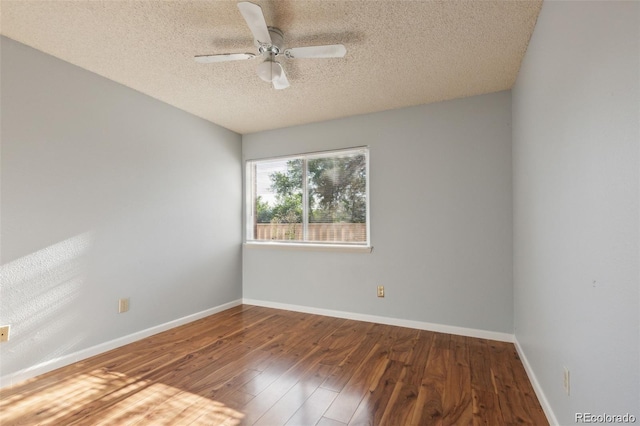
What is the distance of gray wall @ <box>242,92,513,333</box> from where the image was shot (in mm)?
2771

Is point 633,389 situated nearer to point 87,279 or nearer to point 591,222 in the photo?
point 591,222

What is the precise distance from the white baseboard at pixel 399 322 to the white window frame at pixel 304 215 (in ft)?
2.52

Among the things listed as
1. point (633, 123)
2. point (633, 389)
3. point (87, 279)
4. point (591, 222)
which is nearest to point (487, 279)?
point (591, 222)

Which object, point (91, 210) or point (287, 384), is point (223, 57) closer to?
point (91, 210)

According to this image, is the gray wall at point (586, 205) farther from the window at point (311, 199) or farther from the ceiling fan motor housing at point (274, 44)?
the window at point (311, 199)

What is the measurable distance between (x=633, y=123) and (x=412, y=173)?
2298 millimetres

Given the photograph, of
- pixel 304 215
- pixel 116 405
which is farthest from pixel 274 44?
pixel 116 405

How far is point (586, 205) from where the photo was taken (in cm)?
114

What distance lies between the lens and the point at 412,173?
10.3 ft

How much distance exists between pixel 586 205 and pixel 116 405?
2712 millimetres

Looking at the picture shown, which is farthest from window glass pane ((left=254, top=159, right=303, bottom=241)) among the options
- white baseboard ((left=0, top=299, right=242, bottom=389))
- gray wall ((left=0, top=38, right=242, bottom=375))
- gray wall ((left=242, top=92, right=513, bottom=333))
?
white baseboard ((left=0, top=299, right=242, bottom=389))

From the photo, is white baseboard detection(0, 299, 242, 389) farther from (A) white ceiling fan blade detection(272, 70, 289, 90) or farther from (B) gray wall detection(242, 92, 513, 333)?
(A) white ceiling fan blade detection(272, 70, 289, 90)

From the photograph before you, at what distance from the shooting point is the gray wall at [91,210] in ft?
6.65

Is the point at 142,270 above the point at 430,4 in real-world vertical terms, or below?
below
